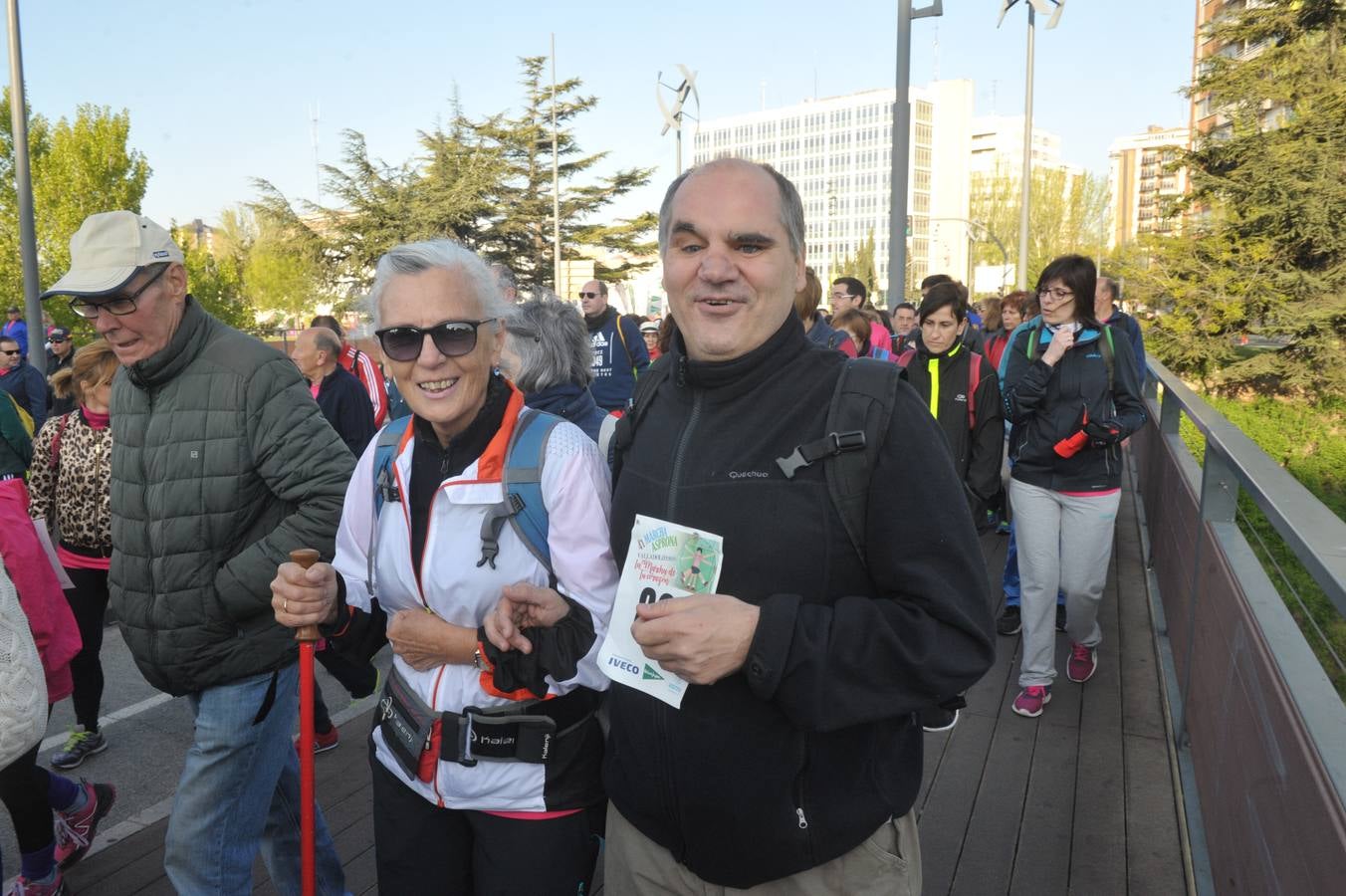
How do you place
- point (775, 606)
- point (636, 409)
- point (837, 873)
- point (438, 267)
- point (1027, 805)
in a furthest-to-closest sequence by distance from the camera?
1. point (1027, 805)
2. point (438, 267)
3. point (636, 409)
4. point (837, 873)
5. point (775, 606)

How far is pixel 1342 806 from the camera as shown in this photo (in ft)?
5.67

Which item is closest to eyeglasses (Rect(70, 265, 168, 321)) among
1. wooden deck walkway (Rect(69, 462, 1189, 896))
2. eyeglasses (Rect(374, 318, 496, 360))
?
eyeglasses (Rect(374, 318, 496, 360))

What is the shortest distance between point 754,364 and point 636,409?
344 millimetres

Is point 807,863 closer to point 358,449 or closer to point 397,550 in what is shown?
point 397,550

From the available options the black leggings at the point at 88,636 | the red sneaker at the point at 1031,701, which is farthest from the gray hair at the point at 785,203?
the black leggings at the point at 88,636

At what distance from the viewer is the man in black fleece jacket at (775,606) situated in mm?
1581

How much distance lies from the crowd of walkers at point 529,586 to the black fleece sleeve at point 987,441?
2.43 metres

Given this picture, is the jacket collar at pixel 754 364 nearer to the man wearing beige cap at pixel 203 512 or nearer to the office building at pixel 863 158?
the man wearing beige cap at pixel 203 512

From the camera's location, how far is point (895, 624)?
1595 mm

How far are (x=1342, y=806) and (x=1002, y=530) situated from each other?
23.5 ft

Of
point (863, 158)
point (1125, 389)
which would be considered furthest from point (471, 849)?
point (863, 158)

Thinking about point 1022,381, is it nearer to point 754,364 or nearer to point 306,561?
point 754,364

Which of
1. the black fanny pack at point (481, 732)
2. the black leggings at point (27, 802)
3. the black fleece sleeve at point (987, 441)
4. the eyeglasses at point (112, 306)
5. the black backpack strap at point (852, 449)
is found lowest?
the black leggings at point (27, 802)

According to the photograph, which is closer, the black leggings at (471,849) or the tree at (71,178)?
the black leggings at (471,849)
